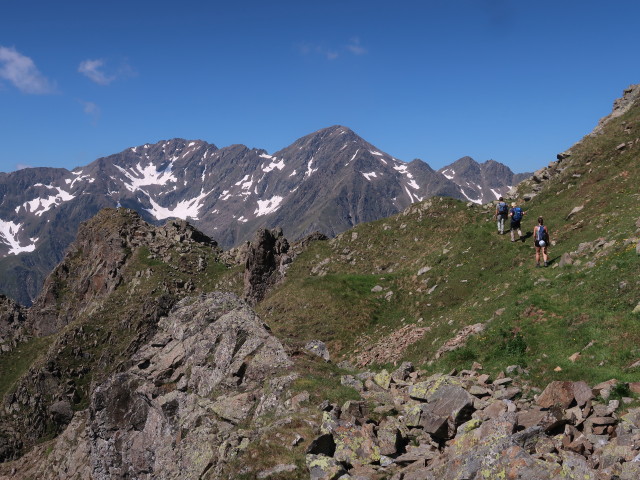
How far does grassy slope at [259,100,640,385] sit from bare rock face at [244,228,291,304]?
14.8 feet

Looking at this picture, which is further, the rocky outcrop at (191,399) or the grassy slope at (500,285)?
the grassy slope at (500,285)

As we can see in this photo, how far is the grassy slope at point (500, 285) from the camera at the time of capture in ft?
65.9

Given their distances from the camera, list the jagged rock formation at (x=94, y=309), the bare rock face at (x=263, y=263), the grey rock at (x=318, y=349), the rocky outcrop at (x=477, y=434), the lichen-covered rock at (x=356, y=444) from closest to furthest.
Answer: the rocky outcrop at (x=477, y=434) → the lichen-covered rock at (x=356, y=444) → the grey rock at (x=318, y=349) → the bare rock face at (x=263, y=263) → the jagged rock formation at (x=94, y=309)

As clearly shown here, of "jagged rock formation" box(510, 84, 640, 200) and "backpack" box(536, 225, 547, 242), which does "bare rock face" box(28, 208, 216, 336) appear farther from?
Result: "backpack" box(536, 225, 547, 242)

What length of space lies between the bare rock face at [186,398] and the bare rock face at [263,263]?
39.9 metres

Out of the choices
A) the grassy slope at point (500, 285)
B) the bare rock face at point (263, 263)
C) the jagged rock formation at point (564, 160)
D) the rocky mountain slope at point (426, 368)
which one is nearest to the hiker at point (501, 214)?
the grassy slope at point (500, 285)

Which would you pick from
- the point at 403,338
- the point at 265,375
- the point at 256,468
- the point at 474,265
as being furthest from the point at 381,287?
the point at 256,468

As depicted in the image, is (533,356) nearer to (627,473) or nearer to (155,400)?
(627,473)

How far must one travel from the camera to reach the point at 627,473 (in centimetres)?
985

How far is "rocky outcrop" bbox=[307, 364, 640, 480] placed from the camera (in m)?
10.9

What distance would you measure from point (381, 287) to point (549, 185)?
22.7 m

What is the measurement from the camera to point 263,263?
7094 cm

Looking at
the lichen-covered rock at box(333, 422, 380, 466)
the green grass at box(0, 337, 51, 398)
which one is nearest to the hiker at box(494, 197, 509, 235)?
the lichen-covered rock at box(333, 422, 380, 466)

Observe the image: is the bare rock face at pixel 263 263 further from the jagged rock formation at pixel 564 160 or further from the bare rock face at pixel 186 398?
the bare rock face at pixel 186 398
